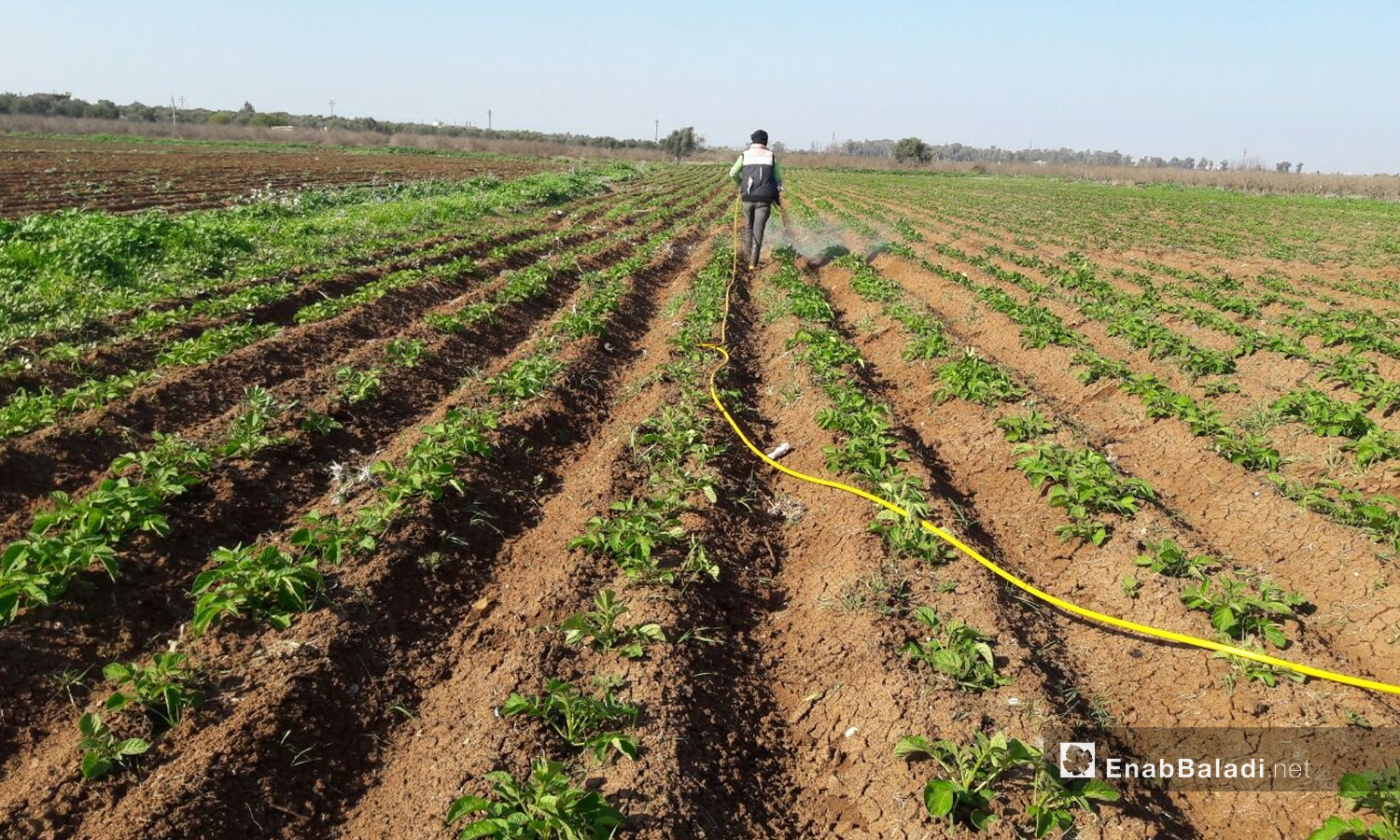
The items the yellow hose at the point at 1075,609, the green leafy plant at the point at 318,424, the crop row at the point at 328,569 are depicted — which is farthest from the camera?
the green leafy plant at the point at 318,424

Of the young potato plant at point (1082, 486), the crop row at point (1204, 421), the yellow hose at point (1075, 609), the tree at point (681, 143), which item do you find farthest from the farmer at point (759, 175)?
the tree at point (681, 143)

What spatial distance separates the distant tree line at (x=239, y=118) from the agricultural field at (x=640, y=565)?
84.1m

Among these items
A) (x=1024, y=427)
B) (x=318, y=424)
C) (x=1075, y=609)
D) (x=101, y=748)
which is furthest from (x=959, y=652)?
(x=318, y=424)

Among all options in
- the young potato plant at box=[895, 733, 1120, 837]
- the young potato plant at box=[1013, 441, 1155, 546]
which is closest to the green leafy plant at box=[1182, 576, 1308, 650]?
the young potato plant at box=[1013, 441, 1155, 546]

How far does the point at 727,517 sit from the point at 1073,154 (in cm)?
20795

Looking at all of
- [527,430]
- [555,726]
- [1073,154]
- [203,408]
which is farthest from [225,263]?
[1073,154]

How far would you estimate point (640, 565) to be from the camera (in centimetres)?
445

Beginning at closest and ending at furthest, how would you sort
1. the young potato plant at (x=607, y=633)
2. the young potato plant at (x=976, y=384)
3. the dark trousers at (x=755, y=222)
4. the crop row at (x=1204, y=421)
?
the young potato plant at (x=607, y=633)
the crop row at (x=1204, y=421)
the young potato plant at (x=976, y=384)
the dark trousers at (x=755, y=222)

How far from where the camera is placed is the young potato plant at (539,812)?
8.63 ft

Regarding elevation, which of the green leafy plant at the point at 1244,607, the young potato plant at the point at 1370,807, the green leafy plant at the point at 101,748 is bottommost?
the green leafy plant at the point at 101,748

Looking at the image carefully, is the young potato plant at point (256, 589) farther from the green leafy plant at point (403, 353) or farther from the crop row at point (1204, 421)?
the crop row at point (1204, 421)

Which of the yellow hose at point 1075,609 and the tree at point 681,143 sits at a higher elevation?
the tree at point 681,143

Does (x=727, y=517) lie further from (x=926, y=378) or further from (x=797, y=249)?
(x=797, y=249)

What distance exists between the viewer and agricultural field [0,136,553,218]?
70.0ft
